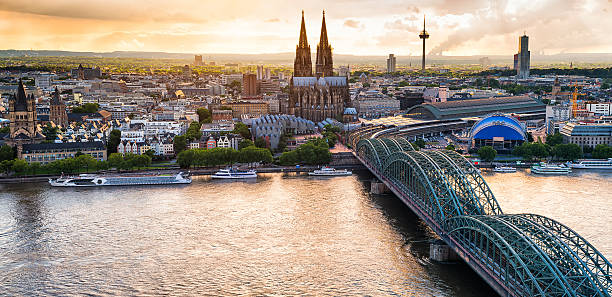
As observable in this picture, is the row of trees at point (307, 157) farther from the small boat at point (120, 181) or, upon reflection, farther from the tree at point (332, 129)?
the tree at point (332, 129)

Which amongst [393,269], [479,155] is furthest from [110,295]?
[479,155]

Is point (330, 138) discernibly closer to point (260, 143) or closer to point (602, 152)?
point (260, 143)

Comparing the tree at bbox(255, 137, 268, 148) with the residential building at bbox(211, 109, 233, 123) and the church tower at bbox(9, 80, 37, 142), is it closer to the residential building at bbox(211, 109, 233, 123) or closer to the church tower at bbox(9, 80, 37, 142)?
the church tower at bbox(9, 80, 37, 142)

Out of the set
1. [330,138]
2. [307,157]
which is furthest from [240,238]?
[330,138]

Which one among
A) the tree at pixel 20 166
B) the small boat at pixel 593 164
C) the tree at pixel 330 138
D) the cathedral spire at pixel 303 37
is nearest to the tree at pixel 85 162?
the tree at pixel 20 166

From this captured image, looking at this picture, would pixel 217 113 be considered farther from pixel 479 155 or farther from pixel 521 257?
pixel 521 257
